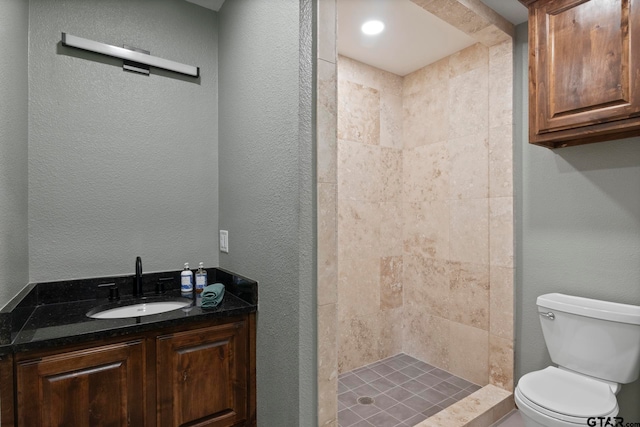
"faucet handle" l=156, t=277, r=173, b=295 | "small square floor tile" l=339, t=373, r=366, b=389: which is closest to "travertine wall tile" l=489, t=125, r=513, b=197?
"small square floor tile" l=339, t=373, r=366, b=389

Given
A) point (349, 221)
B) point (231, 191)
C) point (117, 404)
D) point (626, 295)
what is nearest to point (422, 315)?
point (349, 221)

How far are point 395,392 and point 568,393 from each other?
1.18 metres

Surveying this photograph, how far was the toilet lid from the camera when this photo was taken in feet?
4.91

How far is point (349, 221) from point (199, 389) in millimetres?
1661

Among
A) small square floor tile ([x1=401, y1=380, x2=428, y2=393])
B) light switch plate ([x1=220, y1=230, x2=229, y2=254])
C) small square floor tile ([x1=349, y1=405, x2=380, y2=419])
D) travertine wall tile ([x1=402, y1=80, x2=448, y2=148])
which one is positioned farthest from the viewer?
travertine wall tile ([x1=402, y1=80, x2=448, y2=148])

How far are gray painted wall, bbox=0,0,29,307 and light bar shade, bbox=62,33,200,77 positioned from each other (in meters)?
0.20

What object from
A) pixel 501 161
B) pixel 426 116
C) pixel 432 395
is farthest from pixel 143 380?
pixel 426 116

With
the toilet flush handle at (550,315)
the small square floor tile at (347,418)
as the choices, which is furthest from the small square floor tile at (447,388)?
the toilet flush handle at (550,315)

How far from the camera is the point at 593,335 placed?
175cm

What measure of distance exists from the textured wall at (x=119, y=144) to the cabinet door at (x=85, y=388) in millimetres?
634

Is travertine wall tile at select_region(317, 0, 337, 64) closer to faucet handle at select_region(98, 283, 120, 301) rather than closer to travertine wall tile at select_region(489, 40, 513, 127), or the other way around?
travertine wall tile at select_region(489, 40, 513, 127)

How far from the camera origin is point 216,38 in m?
2.24

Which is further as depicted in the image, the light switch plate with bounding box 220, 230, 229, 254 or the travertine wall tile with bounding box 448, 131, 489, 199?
the travertine wall tile with bounding box 448, 131, 489, 199

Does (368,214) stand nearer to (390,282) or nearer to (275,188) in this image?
(390,282)
